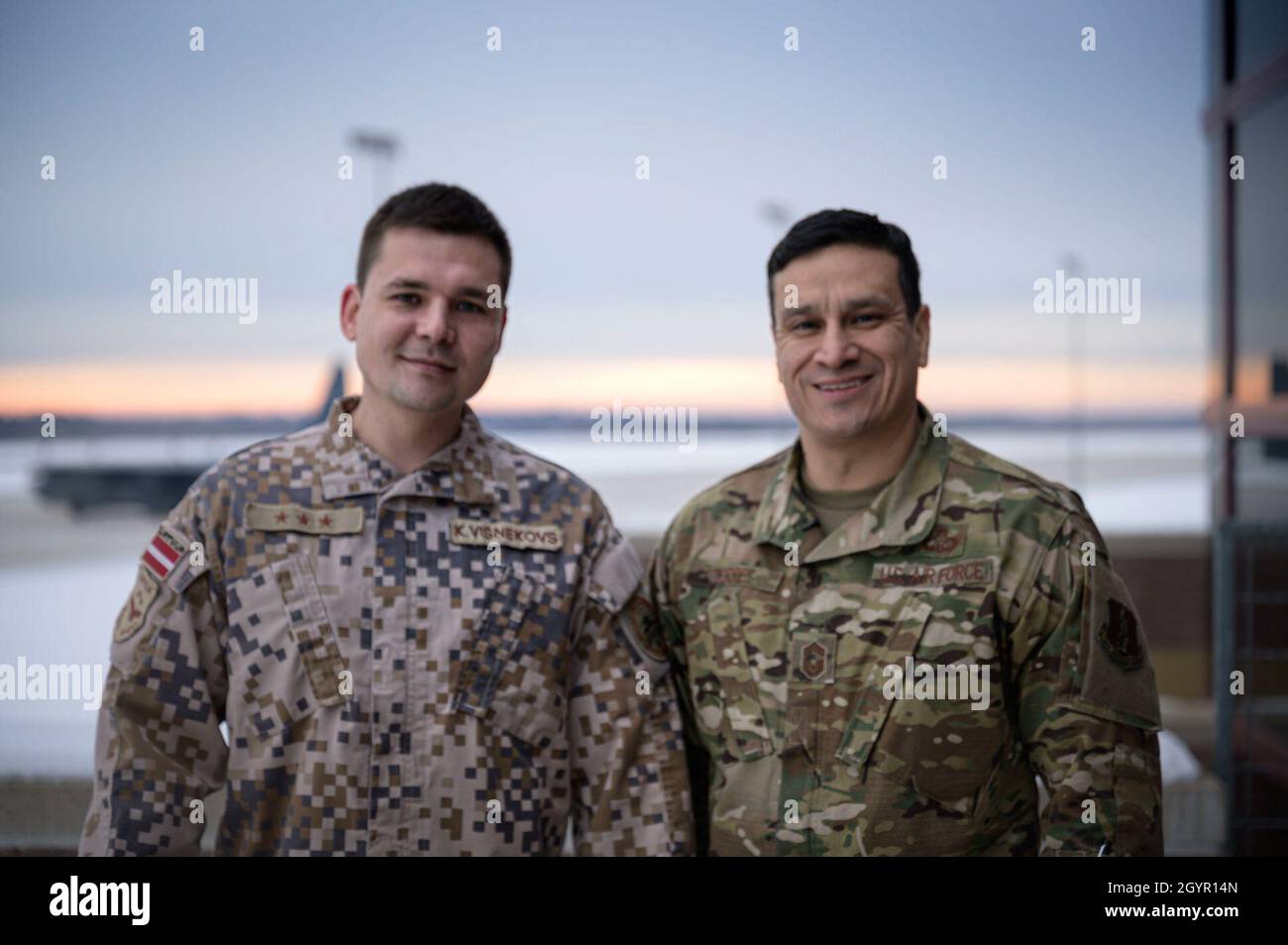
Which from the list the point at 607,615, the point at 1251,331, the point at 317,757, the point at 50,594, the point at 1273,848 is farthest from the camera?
the point at 1251,331

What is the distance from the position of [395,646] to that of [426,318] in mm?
750

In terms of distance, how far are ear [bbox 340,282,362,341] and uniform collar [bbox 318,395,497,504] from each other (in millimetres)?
186

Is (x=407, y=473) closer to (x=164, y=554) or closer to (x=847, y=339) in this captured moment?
(x=164, y=554)

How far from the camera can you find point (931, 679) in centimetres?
241

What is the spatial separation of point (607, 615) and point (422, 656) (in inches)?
17.5

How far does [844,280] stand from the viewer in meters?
2.46

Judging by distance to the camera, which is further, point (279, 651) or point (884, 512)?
point (884, 512)

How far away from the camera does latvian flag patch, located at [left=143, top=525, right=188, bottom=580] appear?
7.67 ft

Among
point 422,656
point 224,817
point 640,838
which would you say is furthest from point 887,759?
point 224,817

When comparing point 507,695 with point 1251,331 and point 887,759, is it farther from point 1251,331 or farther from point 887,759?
point 1251,331

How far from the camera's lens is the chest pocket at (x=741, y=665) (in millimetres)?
2506

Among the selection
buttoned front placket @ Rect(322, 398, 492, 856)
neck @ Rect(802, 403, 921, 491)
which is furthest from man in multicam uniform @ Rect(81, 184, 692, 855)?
neck @ Rect(802, 403, 921, 491)

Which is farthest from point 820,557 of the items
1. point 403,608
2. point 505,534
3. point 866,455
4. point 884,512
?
point 403,608

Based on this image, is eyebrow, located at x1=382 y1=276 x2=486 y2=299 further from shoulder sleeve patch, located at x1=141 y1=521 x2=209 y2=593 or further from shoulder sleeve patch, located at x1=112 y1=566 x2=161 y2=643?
shoulder sleeve patch, located at x1=112 y1=566 x2=161 y2=643
